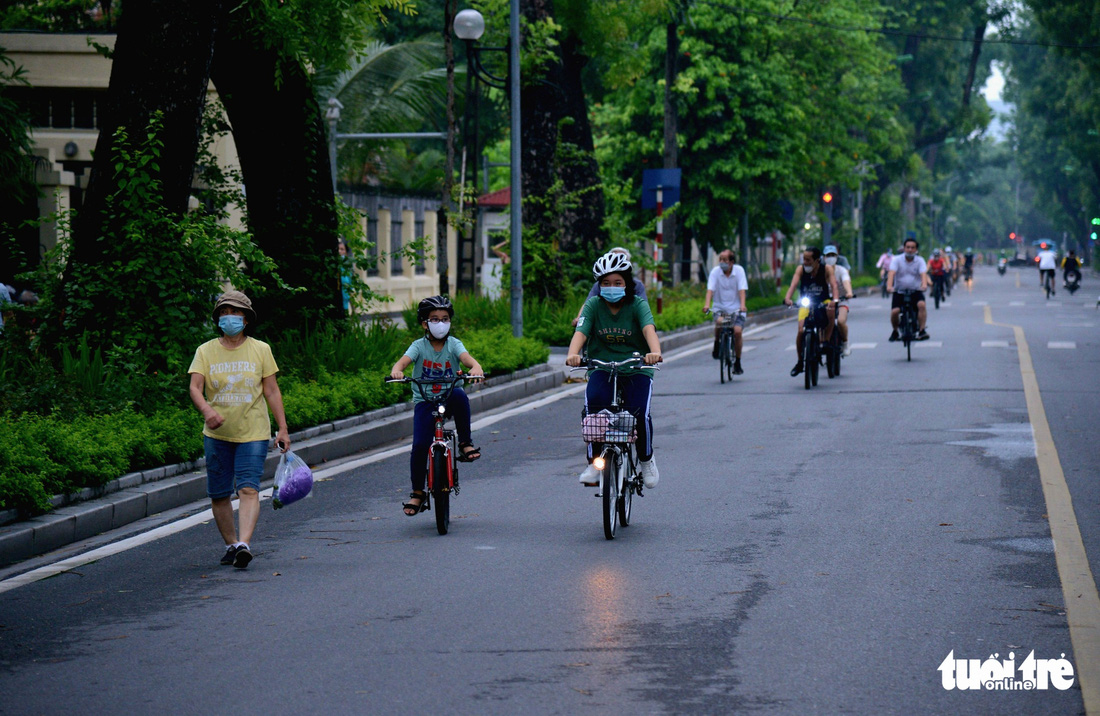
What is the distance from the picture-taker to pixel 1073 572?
7.45 meters

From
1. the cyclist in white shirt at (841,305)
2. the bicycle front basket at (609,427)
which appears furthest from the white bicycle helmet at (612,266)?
the cyclist in white shirt at (841,305)

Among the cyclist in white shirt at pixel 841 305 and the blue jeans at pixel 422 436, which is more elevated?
the cyclist in white shirt at pixel 841 305

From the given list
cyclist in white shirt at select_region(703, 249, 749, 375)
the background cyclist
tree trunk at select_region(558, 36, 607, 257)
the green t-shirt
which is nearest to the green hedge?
the green t-shirt

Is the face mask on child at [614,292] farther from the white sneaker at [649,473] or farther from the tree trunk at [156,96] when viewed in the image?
the tree trunk at [156,96]

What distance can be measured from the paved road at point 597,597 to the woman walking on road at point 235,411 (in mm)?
307

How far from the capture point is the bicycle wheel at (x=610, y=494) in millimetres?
8484

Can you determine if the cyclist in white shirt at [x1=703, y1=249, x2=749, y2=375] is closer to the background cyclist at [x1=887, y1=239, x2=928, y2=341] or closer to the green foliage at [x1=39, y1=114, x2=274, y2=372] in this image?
the background cyclist at [x1=887, y1=239, x2=928, y2=341]

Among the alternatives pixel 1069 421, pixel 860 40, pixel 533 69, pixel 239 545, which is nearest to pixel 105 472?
pixel 239 545

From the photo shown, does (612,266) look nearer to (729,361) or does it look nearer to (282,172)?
(282,172)

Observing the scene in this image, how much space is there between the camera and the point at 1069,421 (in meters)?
13.9

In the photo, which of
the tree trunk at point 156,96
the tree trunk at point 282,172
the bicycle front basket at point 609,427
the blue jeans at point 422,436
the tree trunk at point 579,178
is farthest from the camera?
the tree trunk at point 579,178

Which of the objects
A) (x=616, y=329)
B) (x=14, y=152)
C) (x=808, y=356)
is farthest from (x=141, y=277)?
(x=14, y=152)

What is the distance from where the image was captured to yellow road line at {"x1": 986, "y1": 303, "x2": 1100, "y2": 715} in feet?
18.6

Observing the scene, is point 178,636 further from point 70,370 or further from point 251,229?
point 251,229
